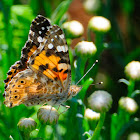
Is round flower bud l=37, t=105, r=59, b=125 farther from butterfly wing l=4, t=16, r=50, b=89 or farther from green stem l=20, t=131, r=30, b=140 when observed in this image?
butterfly wing l=4, t=16, r=50, b=89

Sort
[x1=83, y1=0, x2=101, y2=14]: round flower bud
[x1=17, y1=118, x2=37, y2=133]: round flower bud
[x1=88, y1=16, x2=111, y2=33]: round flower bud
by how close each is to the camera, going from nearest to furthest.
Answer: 1. [x1=17, y1=118, x2=37, y2=133]: round flower bud
2. [x1=88, y1=16, x2=111, y2=33]: round flower bud
3. [x1=83, y1=0, x2=101, y2=14]: round flower bud

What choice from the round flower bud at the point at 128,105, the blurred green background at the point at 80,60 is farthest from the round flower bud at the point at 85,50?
the round flower bud at the point at 128,105

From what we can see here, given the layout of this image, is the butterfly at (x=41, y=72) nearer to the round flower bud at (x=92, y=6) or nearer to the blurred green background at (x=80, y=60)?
the blurred green background at (x=80, y=60)

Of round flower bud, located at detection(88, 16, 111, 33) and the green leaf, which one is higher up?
the green leaf

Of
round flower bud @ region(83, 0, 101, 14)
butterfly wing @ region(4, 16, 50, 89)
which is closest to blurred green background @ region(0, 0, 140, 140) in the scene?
round flower bud @ region(83, 0, 101, 14)

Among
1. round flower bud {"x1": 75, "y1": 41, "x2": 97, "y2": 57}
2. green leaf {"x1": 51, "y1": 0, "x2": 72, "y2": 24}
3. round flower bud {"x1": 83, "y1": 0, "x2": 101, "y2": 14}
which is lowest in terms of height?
round flower bud {"x1": 75, "y1": 41, "x2": 97, "y2": 57}

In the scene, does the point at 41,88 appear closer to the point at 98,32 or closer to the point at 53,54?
the point at 53,54

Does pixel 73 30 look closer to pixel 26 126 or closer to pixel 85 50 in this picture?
pixel 85 50

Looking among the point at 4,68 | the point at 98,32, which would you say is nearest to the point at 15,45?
the point at 4,68
